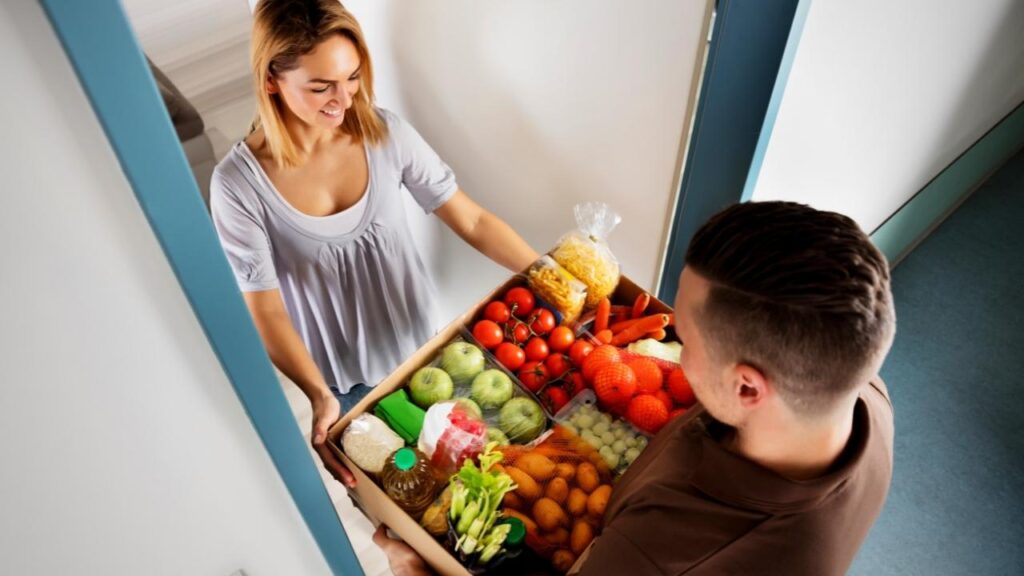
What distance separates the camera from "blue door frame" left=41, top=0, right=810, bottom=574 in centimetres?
62

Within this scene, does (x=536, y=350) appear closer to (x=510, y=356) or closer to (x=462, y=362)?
(x=510, y=356)

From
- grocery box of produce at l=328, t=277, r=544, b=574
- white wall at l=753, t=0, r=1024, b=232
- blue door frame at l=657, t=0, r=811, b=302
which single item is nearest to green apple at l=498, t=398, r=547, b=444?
grocery box of produce at l=328, t=277, r=544, b=574

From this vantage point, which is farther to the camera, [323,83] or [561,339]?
[561,339]

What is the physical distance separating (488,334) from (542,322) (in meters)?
0.13

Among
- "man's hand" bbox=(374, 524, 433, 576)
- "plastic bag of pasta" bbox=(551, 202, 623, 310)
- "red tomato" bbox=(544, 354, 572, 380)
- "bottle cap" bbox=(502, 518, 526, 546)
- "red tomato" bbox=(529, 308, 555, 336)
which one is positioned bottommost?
"man's hand" bbox=(374, 524, 433, 576)

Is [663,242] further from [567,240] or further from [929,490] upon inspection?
[929,490]

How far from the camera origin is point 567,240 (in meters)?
1.78

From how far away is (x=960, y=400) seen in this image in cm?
266

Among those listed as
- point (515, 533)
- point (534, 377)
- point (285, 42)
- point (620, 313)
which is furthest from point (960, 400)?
point (285, 42)

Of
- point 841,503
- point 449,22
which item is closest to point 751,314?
point 841,503

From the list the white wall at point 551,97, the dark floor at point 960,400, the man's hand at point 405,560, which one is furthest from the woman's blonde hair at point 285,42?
the dark floor at point 960,400

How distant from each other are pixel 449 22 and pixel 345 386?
106 cm

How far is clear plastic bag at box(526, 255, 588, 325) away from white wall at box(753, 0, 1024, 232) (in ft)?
1.80

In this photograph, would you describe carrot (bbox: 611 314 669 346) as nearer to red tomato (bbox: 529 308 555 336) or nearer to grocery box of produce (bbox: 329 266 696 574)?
grocery box of produce (bbox: 329 266 696 574)
